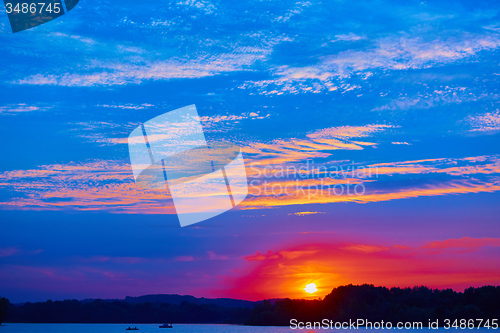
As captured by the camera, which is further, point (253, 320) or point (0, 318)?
point (253, 320)

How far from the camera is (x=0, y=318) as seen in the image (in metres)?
102

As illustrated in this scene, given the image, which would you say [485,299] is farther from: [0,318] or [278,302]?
[0,318]

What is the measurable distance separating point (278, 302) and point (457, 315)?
52636 mm

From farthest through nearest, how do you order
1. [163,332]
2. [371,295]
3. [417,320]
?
[163,332], [371,295], [417,320]

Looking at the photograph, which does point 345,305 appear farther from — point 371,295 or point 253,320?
point 253,320

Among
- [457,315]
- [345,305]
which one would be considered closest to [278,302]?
[345,305]

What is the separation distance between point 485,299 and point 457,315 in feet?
22.6

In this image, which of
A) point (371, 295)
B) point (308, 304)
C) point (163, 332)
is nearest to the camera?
point (371, 295)

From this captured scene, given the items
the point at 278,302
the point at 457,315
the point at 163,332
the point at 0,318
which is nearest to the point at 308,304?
the point at 278,302

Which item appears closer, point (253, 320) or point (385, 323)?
point (385, 323)

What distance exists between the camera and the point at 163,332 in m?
160

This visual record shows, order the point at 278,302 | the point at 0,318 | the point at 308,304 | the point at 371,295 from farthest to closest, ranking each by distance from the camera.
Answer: the point at 278,302, the point at 308,304, the point at 371,295, the point at 0,318

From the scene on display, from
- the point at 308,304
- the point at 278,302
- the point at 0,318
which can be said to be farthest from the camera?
the point at 278,302

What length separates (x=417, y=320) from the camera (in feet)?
365
